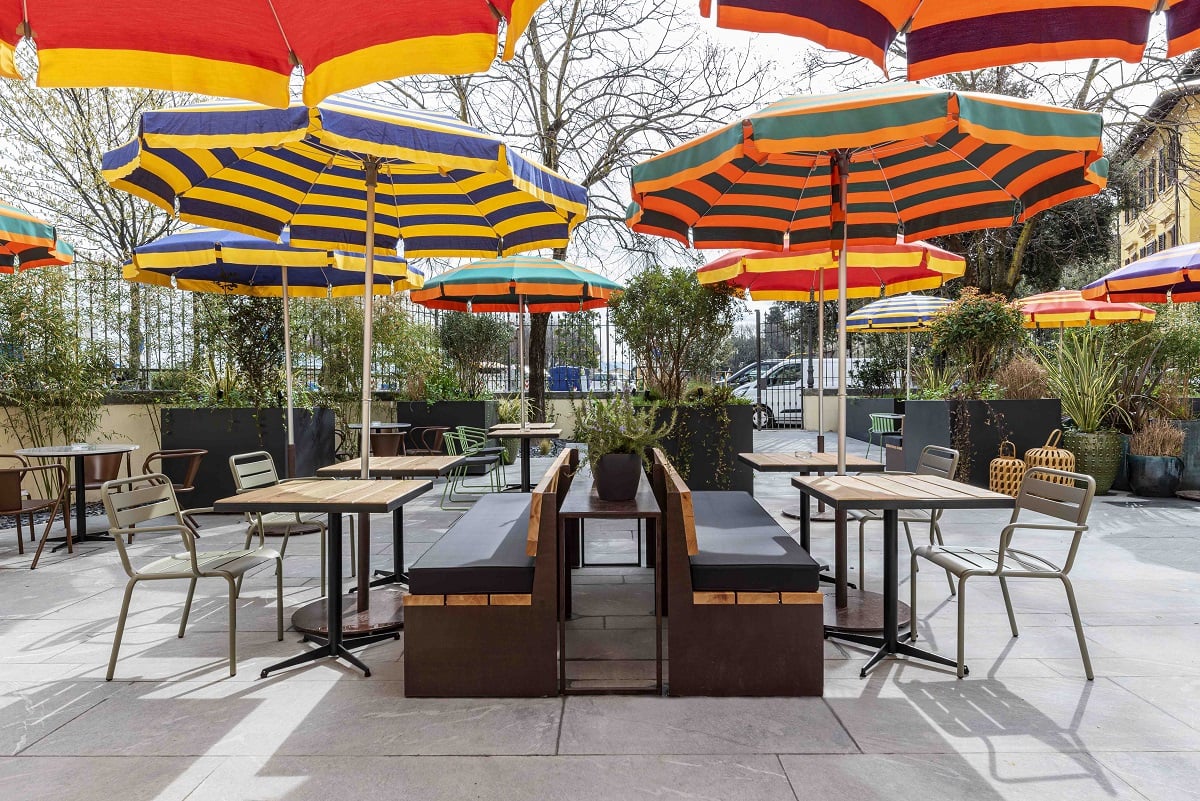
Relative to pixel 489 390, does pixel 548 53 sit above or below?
above

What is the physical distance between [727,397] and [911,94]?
4095mm

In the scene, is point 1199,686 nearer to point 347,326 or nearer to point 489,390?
point 347,326

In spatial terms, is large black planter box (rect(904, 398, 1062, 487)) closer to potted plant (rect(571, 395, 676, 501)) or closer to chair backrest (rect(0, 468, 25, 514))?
potted plant (rect(571, 395, 676, 501))

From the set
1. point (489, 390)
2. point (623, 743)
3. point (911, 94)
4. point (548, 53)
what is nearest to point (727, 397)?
point (911, 94)

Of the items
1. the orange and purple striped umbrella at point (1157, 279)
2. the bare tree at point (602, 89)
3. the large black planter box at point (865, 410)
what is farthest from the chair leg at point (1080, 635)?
the large black planter box at point (865, 410)

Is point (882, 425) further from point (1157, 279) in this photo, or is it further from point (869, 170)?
point (869, 170)

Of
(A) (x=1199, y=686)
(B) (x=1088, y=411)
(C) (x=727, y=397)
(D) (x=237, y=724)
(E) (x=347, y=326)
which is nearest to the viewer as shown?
(D) (x=237, y=724)

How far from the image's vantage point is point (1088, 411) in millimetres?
7727

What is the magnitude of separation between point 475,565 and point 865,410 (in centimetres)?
1284

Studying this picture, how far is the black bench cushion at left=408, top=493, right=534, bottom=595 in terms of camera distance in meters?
2.79

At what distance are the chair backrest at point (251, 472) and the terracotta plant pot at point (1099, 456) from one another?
8079 mm

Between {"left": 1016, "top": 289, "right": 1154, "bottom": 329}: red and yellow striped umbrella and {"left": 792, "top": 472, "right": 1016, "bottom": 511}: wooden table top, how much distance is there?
27.3 feet

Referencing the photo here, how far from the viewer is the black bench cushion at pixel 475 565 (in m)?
2.79

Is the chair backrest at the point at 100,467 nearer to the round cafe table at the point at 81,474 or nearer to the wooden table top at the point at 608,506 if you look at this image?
the round cafe table at the point at 81,474
